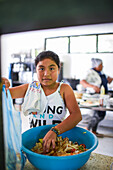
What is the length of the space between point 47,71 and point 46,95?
21 centimetres

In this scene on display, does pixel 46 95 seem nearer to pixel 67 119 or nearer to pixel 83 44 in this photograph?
pixel 67 119

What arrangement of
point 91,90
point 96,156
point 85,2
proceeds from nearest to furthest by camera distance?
point 85,2 < point 96,156 < point 91,90

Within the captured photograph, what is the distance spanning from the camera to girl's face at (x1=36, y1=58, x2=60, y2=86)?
1007 millimetres

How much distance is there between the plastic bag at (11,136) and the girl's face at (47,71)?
0.47 m

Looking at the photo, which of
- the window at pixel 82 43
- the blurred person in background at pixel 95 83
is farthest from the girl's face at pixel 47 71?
the window at pixel 82 43

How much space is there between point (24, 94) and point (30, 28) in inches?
31.2

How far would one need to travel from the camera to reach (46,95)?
3.68 ft

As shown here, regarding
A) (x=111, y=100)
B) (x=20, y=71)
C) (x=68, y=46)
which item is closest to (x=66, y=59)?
(x=68, y=46)

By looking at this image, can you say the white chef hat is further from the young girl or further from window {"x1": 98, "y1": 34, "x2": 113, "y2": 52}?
the young girl

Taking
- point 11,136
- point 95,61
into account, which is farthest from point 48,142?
point 95,61

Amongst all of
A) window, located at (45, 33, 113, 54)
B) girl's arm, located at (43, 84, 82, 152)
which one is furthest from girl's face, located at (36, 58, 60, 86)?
window, located at (45, 33, 113, 54)

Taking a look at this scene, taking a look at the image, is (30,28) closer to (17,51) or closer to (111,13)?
(111,13)

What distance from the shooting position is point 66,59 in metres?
5.59

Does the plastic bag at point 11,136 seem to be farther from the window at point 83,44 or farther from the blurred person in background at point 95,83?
the window at point 83,44
